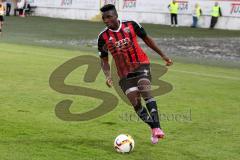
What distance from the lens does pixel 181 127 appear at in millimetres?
9648

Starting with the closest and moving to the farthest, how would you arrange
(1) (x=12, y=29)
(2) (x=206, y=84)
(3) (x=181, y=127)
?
(3) (x=181, y=127) < (2) (x=206, y=84) < (1) (x=12, y=29)

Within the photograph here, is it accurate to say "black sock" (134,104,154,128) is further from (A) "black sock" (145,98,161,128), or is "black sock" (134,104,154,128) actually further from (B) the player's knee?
(B) the player's knee

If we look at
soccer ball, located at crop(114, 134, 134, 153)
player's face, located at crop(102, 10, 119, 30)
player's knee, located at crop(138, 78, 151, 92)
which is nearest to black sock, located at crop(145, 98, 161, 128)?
player's knee, located at crop(138, 78, 151, 92)

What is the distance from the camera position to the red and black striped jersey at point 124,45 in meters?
8.59

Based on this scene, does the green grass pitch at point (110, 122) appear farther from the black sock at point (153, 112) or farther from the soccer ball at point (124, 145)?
the black sock at point (153, 112)

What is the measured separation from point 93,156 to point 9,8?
4859 centimetres

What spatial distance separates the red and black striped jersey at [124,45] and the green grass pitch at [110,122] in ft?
3.76

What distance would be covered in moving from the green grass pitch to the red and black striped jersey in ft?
3.76

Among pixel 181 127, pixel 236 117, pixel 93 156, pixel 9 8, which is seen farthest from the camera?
pixel 9 8

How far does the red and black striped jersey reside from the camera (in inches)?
338

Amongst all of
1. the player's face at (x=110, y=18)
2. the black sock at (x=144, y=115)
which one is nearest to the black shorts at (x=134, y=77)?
the black sock at (x=144, y=115)

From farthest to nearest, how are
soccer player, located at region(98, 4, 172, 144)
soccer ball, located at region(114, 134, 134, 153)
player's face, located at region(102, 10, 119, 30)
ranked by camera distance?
soccer player, located at region(98, 4, 172, 144), player's face, located at region(102, 10, 119, 30), soccer ball, located at region(114, 134, 134, 153)

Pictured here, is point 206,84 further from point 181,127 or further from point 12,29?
point 12,29

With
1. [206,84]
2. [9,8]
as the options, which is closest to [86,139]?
[206,84]
